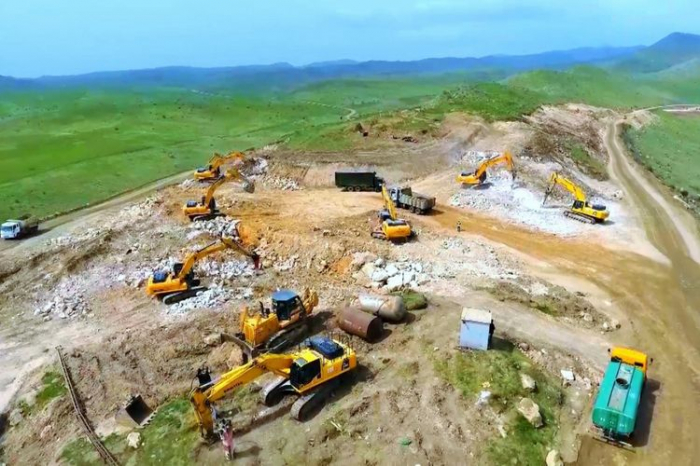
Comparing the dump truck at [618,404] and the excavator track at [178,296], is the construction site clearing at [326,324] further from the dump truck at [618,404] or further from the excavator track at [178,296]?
the dump truck at [618,404]

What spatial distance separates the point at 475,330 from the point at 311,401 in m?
7.50

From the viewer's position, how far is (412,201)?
41.9 m

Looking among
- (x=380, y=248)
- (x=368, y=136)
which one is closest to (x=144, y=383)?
(x=380, y=248)

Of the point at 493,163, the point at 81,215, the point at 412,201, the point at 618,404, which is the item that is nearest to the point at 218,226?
the point at 412,201

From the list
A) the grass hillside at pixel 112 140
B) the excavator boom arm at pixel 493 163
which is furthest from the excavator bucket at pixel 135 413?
the grass hillside at pixel 112 140

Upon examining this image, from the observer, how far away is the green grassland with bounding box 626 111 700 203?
58.8m

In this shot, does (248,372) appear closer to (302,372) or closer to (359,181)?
(302,372)

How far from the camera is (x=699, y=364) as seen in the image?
2391cm

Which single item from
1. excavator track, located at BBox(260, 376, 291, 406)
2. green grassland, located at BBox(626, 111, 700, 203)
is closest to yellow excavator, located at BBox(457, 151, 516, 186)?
green grassland, located at BBox(626, 111, 700, 203)

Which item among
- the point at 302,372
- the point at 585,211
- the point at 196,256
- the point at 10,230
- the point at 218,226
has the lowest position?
the point at 10,230

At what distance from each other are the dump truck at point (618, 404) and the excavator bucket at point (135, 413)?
54.8 feet

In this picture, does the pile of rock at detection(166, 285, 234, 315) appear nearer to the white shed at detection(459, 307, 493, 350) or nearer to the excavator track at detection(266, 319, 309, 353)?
the excavator track at detection(266, 319, 309, 353)

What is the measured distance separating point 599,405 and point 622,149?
60.0m

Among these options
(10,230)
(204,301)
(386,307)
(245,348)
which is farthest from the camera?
(10,230)
